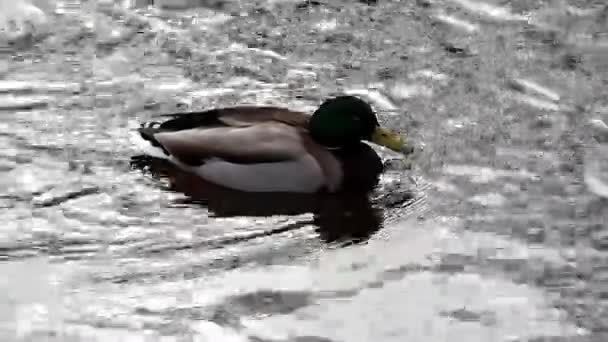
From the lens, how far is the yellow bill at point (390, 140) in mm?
8938

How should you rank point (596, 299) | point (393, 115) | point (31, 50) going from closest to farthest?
point (596, 299), point (393, 115), point (31, 50)

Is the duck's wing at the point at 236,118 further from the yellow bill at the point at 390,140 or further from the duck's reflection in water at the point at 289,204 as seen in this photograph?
the yellow bill at the point at 390,140

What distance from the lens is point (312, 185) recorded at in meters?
8.88

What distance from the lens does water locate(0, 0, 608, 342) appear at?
735 centimetres

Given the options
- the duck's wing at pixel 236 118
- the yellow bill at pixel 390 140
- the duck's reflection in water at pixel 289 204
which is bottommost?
the duck's reflection in water at pixel 289 204

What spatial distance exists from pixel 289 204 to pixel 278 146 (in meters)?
0.40

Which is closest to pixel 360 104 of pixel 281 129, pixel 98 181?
pixel 281 129

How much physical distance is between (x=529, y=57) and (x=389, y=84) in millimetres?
1307

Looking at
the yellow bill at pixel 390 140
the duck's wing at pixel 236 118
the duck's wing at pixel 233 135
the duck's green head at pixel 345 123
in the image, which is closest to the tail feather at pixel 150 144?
the duck's wing at pixel 233 135

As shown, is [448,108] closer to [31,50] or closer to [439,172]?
[439,172]

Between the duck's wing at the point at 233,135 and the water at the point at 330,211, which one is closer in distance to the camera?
the water at the point at 330,211

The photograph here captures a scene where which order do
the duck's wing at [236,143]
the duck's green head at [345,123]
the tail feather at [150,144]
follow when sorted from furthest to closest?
the tail feather at [150,144] < the duck's green head at [345,123] < the duck's wing at [236,143]

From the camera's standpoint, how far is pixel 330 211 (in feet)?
28.8

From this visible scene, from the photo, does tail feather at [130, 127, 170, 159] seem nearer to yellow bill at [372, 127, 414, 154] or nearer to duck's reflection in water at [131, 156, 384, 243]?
duck's reflection in water at [131, 156, 384, 243]
